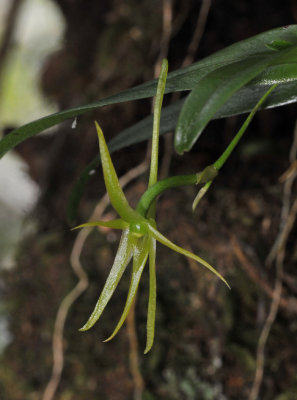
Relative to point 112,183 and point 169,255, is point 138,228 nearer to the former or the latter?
point 112,183

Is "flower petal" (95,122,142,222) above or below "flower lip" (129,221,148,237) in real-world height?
above

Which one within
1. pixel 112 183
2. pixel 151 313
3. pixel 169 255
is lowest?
pixel 169 255

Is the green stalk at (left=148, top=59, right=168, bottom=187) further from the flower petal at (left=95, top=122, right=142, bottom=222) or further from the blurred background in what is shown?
Answer: the blurred background

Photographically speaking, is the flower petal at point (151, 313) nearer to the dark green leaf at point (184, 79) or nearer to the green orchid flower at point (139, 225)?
the green orchid flower at point (139, 225)

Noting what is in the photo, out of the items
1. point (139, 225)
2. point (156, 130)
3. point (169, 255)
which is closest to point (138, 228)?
point (139, 225)

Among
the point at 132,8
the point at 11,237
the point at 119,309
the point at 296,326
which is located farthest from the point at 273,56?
the point at 11,237

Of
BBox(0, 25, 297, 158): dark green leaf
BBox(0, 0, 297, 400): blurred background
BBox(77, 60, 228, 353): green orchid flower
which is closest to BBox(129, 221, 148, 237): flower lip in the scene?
BBox(77, 60, 228, 353): green orchid flower

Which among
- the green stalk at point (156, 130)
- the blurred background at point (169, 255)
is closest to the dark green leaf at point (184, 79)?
the green stalk at point (156, 130)
